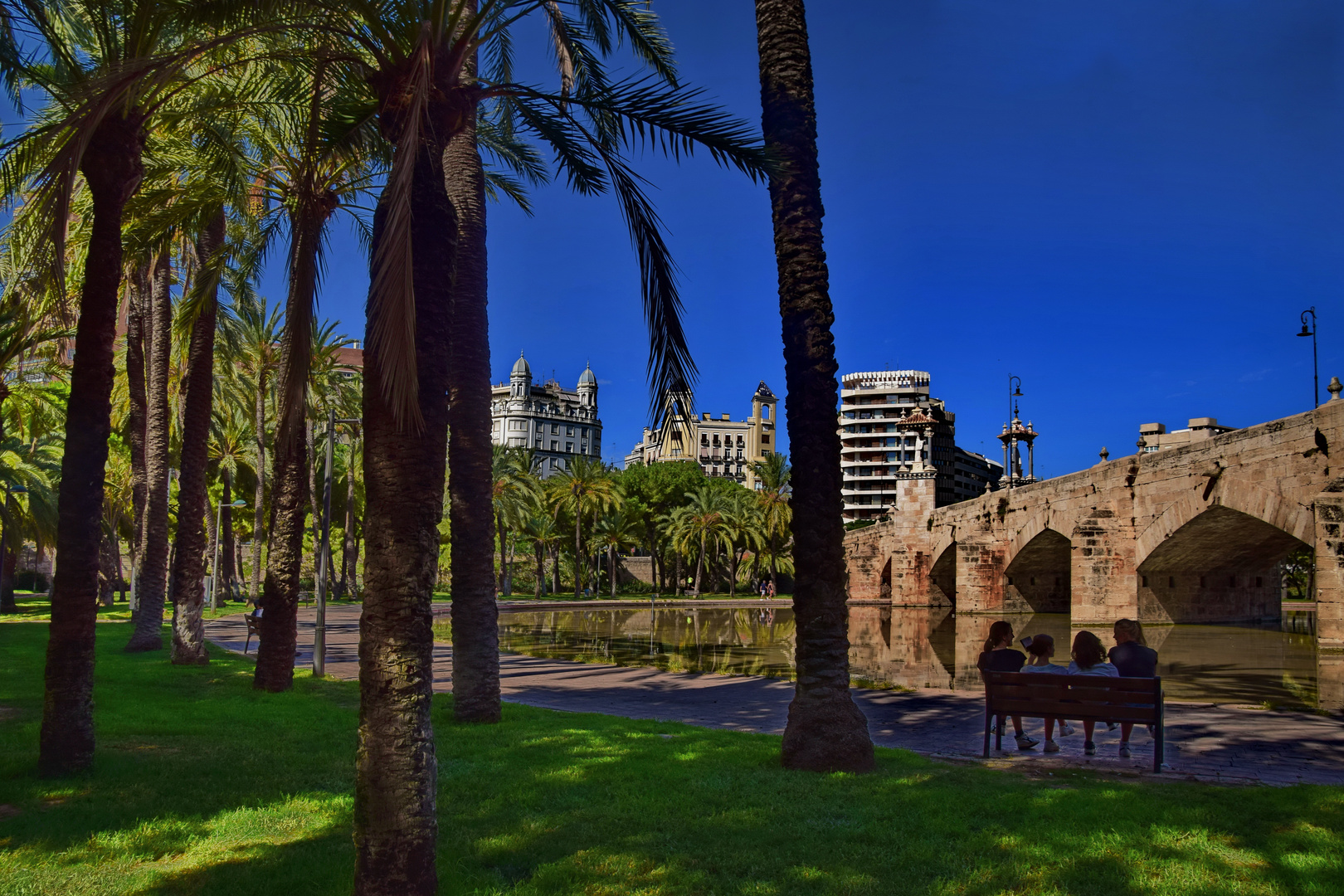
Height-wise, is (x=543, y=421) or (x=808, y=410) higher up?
(x=543, y=421)

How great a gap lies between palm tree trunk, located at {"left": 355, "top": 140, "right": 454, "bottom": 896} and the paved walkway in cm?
495

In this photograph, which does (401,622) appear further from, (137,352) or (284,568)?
(137,352)

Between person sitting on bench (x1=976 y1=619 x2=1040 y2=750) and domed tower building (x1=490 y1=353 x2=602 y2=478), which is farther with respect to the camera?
domed tower building (x1=490 y1=353 x2=602 y2=478)

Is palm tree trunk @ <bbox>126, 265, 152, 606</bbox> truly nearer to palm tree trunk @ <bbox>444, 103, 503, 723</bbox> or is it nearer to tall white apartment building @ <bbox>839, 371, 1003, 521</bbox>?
palm tree trunk @ <bbox>444, 103, 503, 723</bbox>

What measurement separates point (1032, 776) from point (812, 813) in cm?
211

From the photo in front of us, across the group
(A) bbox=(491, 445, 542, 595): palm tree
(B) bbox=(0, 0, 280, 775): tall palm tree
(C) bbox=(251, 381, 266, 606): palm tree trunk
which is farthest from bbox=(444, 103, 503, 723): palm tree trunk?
(A) bbox=(491, 445, 542, 595): palm tree

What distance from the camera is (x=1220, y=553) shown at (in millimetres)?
26906

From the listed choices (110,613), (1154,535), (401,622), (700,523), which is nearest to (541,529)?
(700,523)

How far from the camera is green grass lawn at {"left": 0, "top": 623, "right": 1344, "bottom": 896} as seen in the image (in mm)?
4398

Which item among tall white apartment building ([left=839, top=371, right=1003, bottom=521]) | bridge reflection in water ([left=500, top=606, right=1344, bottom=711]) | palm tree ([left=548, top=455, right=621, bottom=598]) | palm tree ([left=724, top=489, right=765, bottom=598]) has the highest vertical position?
tall white apartment building ([left=839, top=371, right=1003, bottom=521])

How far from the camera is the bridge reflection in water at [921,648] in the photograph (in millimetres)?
14578

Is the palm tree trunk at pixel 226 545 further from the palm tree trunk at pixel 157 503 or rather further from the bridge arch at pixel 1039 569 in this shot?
the bridge arch at pixel 1039 569

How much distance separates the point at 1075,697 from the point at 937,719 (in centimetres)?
347

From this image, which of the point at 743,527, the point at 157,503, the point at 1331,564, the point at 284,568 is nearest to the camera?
the point at 284,568
